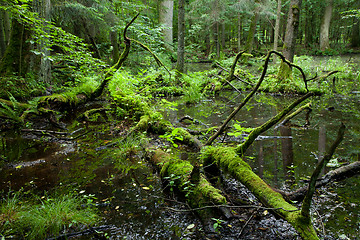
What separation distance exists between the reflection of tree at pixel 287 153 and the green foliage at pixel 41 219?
2791 millimetres

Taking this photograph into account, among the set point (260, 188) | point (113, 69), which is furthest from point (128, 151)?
point (113, 69)

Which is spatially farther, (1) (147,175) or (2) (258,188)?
(1) (147,175)

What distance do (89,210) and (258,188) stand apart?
1.95 m

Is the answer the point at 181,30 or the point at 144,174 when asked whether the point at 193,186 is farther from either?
the point at 181,30

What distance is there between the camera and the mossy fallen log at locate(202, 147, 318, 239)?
5.51 feet

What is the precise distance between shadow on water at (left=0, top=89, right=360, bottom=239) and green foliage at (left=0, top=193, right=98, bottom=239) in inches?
11.0

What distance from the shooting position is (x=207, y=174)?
3.30 meters

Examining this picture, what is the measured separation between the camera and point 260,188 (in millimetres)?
2254

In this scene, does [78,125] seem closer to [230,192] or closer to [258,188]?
[230,192]

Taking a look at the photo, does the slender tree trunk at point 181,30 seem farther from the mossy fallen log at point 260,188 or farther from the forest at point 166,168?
the mossy fallen log at point 260,188

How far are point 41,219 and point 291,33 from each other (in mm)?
11423

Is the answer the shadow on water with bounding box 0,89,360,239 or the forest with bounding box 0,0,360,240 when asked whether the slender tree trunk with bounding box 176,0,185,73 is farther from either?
the shadow on water with bounding box 0,89,360,239

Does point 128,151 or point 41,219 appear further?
point 128,151

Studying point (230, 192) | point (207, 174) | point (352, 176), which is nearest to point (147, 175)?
point (207, 174)
